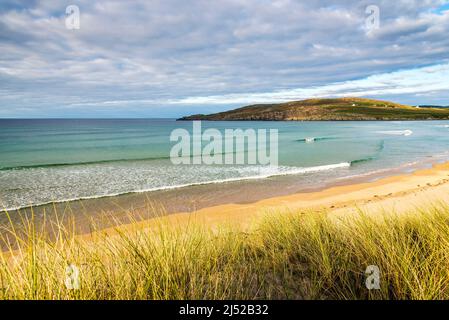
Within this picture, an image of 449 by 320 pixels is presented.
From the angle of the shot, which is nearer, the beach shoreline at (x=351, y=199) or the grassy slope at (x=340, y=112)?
the beach shoreline at (x=351, y=199)

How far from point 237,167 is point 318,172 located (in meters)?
6.04

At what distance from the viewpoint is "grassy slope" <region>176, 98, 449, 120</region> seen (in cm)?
13225

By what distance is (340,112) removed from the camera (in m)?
144

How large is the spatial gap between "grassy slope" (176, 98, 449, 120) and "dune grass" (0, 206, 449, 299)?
475ft

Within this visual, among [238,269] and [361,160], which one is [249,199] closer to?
[238,269]

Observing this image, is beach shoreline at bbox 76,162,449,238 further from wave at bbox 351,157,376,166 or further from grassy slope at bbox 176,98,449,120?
grassy slope at bbox 176,98,449,120

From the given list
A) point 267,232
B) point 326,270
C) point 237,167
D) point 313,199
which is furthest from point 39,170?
point 326,270

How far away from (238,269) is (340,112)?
513ft

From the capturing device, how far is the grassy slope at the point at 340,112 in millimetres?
132250

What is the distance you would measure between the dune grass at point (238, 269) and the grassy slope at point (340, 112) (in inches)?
5701
